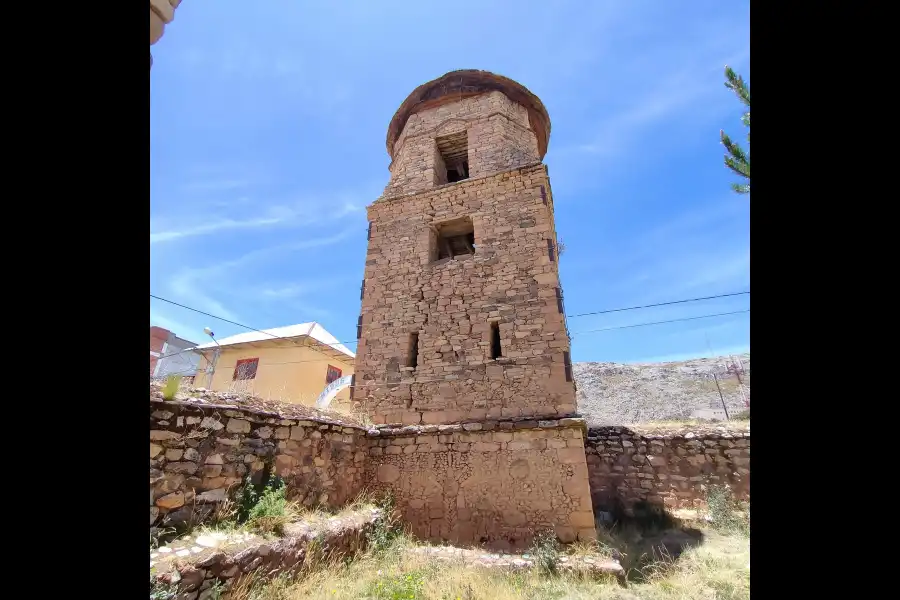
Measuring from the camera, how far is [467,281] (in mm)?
9406

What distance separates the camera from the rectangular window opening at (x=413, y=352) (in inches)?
359

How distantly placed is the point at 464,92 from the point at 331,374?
12.5 meters

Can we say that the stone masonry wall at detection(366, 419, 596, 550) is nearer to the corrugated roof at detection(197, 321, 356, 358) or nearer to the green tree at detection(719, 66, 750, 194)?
the green tree at detection(719, 66, 750, 194)

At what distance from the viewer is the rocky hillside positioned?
2289cm

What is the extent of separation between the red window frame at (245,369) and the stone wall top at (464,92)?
11.2 meters

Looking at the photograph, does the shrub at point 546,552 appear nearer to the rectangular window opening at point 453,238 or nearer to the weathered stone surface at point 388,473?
the weathered stone surface at point 388,473

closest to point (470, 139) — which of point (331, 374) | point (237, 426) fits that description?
point (237, 426)

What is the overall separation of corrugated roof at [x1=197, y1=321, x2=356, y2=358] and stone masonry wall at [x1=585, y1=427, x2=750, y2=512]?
11.3m

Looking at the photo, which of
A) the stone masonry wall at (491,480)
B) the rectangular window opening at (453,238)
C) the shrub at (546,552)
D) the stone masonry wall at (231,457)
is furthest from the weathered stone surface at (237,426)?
the rectangular window opening at (453,238)
